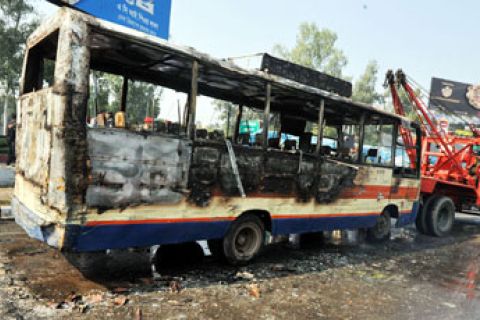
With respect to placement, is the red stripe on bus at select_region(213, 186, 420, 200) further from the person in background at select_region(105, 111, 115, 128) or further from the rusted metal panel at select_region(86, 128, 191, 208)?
the person in background at select_region(105, 111, 115, 128)

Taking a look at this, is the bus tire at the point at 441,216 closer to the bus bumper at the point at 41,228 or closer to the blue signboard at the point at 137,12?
the bus bumper at the point at 41,228

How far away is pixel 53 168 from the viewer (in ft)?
11.3

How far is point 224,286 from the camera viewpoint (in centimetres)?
435

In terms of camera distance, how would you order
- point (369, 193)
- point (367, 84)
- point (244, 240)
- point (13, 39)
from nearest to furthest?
point (244, 240), point (369, 193), point (13, 39), point (367, 84)

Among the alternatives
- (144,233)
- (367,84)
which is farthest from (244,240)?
(367,84)

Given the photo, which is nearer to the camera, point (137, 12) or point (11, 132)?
point (137, 12)

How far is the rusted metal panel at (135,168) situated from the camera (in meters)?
3.61

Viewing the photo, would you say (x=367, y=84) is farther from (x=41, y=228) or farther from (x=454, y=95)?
(x=41, y=228)

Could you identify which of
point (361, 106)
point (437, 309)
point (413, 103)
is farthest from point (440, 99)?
point (437, 309)

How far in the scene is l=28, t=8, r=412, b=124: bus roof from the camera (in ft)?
12.7

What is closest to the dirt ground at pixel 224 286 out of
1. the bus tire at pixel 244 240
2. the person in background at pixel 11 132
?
the bus tire at pixel 244 240

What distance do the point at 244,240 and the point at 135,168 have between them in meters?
2.24

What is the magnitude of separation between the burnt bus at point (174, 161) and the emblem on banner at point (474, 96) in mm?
41437

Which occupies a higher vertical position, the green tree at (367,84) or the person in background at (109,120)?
the green tree at (367,84)
